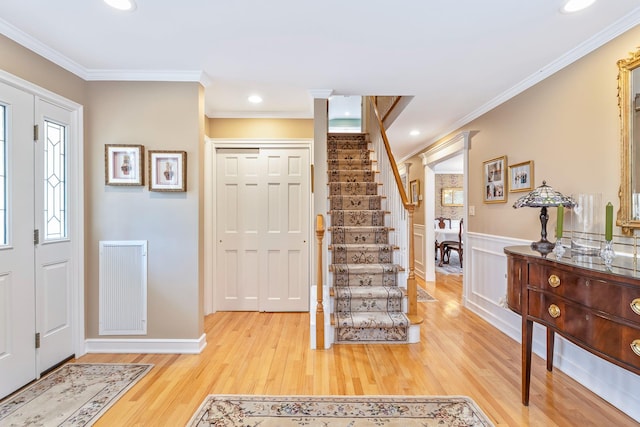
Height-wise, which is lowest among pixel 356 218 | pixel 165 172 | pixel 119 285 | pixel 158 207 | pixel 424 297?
pixel 424 297

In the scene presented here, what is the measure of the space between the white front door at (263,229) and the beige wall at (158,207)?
3.71 ft

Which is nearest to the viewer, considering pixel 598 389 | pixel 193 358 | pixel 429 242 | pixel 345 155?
pixel 598 389

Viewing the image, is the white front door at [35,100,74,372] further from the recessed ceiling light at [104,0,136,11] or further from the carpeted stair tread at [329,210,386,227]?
the carpeted stair tread at [329,210,386,227]

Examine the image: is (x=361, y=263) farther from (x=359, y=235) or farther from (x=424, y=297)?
(x=424, y=297)

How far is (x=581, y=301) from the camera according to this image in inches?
63.1

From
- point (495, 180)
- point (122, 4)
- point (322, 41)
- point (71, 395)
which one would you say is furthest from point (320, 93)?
point (71, 395)

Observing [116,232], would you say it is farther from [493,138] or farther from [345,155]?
[493,138]

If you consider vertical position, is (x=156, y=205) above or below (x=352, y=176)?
below

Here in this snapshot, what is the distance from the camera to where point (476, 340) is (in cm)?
304

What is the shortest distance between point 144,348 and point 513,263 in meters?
3.05

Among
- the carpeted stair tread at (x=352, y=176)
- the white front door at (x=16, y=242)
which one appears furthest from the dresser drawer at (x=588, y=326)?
the white front door at (x=16, y=242)

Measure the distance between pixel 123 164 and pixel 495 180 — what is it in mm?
3741

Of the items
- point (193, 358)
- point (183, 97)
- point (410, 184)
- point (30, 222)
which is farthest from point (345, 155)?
point (30, 222)

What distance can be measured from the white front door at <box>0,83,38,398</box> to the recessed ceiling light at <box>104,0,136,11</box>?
97 centimetres
